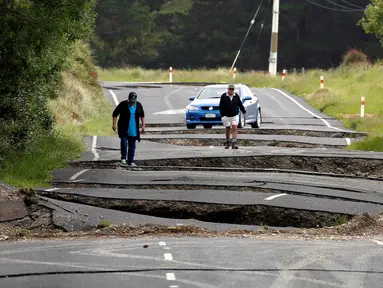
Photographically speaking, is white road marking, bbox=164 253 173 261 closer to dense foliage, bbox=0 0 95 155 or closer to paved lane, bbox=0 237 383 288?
paved lane, bbox=0 237 383 288

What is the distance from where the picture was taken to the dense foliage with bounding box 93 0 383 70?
8238 centimetres

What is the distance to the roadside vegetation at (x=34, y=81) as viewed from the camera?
20.1m

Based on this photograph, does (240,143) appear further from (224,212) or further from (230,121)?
(224,212)

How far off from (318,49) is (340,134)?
50.9 meters

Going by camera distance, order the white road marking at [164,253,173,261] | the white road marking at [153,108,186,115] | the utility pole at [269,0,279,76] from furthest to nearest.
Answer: the utility pole at [269,0,279,76], the white road marking at [153,108,186,115], the white road marking at [164,253,173,261]

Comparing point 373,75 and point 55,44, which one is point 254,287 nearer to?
point 55,44

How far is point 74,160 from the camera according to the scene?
23.6m

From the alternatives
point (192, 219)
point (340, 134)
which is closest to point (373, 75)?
point (340, 134)

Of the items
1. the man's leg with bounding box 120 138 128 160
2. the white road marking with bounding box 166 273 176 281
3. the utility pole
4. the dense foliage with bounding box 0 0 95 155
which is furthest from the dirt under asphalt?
the utility pole

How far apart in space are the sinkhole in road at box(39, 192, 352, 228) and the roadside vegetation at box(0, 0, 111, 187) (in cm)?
285

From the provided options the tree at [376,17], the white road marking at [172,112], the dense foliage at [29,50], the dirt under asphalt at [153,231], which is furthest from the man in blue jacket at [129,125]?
the white road marking at [172,112]

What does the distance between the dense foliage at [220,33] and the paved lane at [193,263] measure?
225 ft

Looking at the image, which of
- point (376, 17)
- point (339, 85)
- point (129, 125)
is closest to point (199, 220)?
point (129, 125)

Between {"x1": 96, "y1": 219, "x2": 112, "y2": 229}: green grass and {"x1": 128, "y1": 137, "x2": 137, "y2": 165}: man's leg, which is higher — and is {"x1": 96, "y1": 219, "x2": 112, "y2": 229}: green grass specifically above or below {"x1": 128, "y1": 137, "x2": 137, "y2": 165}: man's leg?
below
